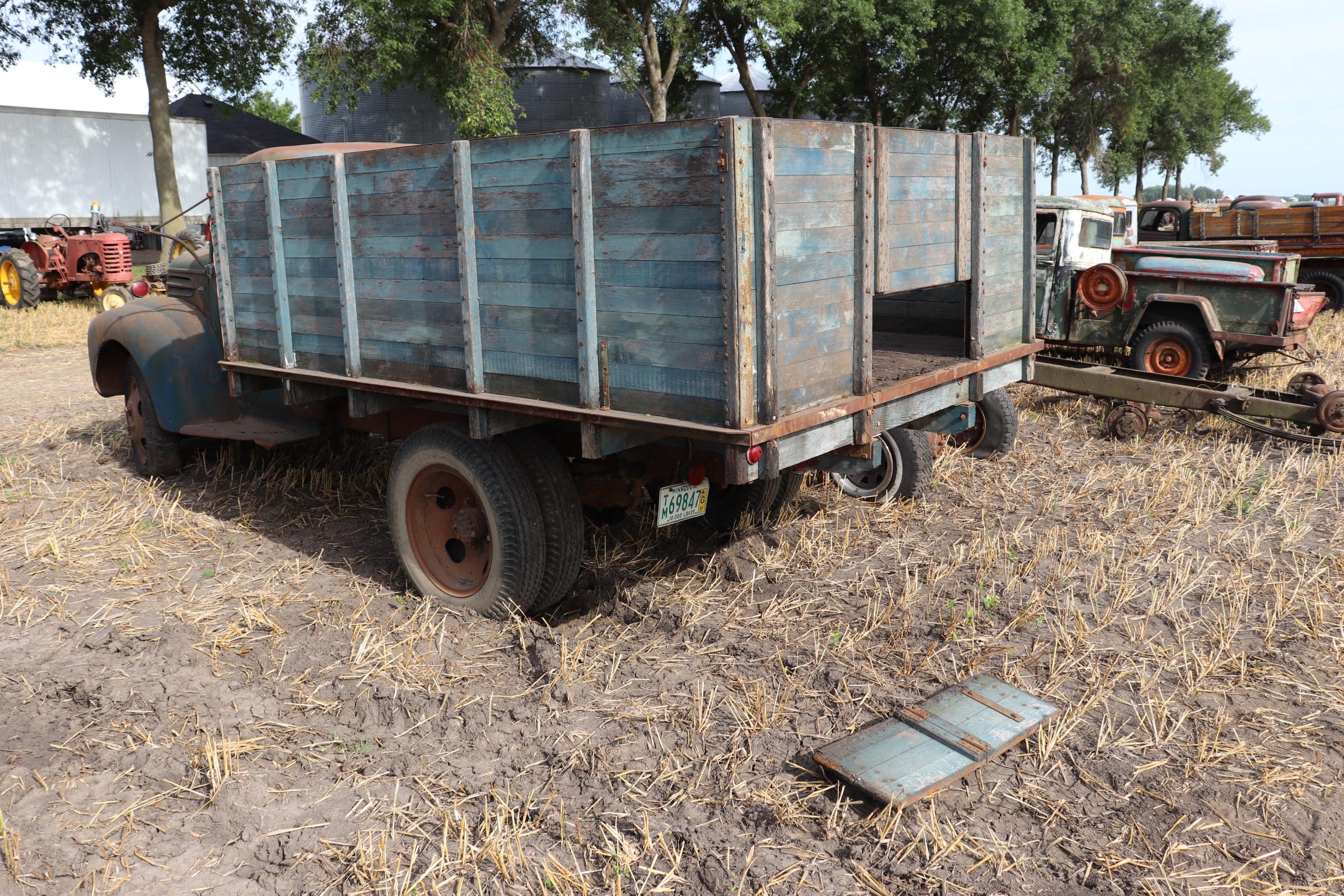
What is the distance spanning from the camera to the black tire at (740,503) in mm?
5879

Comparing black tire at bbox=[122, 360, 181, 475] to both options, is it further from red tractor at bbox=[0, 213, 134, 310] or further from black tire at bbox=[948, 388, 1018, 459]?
red tractor at bbox=[0, 213, 134, 310]

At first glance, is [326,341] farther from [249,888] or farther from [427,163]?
[249,888]

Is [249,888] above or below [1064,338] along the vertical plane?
below

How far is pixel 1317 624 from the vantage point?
4.70 meters

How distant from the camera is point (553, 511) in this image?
15.5 feet

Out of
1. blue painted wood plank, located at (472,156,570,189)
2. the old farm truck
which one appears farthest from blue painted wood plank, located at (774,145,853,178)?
blue painted wood plank, located at (472,156,570,189)

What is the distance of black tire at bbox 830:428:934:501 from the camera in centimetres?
647

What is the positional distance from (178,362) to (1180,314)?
330 inches

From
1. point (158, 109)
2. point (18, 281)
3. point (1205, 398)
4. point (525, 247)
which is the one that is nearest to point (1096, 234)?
point (1205, 398)

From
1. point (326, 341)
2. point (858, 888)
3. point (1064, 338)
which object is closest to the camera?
point (858, 888)

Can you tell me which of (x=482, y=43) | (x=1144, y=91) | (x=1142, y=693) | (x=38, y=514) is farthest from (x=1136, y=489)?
(x=1144, y=91)

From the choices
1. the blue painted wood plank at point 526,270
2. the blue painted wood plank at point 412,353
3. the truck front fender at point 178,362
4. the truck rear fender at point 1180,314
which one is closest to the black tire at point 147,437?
the truck front fender at point 178,362

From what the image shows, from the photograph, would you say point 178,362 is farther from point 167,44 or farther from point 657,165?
point 167,44

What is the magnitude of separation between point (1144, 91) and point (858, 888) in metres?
33.0
